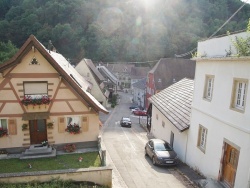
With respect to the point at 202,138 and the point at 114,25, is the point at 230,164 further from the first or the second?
the point at 114,25

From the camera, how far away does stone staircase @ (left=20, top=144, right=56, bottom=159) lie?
15262mm

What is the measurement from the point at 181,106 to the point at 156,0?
83.7 meters

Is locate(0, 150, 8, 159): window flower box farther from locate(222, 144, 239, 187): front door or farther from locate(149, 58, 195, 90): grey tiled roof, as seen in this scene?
locate(149, 58, 195, 90): grey tiled roof

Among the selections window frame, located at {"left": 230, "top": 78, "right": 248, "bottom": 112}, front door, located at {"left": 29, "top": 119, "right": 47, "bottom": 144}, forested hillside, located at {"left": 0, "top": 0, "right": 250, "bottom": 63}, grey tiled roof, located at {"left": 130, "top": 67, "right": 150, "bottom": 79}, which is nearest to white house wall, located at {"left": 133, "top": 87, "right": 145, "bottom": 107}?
grey tiled roof, located at {"left": 130, "top": 67, "right": 150, "bottom": 79}

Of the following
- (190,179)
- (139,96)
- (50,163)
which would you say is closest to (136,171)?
(190,179)

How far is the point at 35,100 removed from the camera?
15328mm

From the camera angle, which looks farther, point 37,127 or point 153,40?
point 153,40

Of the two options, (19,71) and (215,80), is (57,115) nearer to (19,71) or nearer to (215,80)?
(19,71)

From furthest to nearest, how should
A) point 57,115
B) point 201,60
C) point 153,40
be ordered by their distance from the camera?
point 153,40 < point 57,115 < point 201,60

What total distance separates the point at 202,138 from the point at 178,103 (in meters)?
5.55

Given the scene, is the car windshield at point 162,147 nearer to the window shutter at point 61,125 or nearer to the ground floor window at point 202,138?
the ground floor window at point 202,138

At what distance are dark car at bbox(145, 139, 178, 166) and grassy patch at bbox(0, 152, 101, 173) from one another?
12.9 feet

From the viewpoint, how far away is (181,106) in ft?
61.5

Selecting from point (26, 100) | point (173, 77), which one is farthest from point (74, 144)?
point (173, 77)
